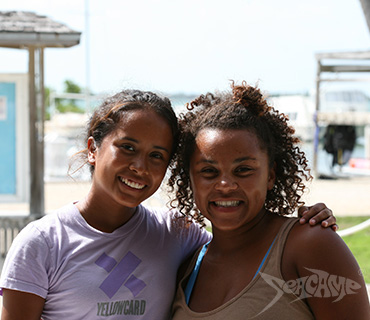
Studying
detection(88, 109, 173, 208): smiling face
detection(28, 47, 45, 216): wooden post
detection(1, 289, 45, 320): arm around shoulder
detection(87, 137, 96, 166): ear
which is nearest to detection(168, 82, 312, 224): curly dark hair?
detection(88, 109, 173, 208): smiling face

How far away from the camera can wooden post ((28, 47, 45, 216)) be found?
6.15 meters

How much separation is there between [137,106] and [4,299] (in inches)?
34.3

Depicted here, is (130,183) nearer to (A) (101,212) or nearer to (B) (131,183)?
(B) (131,183)

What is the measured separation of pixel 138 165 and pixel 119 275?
0.42m

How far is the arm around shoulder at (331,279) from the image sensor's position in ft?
5.83

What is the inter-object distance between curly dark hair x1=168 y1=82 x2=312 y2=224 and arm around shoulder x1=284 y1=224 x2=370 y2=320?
A: 45 cm

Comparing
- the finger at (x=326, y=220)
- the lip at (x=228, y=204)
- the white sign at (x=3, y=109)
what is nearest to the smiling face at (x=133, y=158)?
the lip at (x=228, y=204)

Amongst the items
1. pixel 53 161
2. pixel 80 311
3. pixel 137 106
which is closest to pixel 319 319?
pixel 80 311

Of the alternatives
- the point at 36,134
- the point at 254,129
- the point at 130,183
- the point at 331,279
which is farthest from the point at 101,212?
the point at 36,134

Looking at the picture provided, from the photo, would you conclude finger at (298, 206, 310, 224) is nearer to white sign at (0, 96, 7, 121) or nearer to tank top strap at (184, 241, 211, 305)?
tank top strap at (184, 241, 211, 305)

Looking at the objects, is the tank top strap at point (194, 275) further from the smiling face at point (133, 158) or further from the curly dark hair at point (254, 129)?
the smiling face at point (133, 158)

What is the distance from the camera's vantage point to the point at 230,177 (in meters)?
2.02

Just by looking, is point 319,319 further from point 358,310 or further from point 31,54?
point 31,54

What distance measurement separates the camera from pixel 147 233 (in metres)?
2.24
